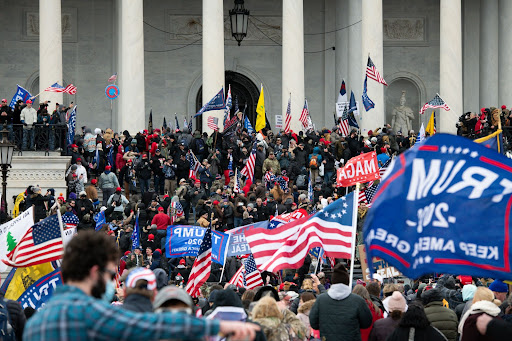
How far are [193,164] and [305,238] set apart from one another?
20.1 meters

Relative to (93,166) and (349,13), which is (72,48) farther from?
(93,166)

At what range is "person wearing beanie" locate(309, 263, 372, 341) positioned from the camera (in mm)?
11547

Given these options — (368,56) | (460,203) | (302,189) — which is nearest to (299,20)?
(368,56)

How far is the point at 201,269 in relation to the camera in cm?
1697

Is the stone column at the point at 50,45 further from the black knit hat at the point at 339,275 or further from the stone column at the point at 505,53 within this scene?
the black knit hat at the point at 339,275

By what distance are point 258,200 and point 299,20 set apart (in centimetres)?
1604

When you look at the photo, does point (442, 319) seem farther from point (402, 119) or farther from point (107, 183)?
point (402, 119)

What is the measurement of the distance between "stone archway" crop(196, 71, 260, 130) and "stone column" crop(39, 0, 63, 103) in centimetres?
1014

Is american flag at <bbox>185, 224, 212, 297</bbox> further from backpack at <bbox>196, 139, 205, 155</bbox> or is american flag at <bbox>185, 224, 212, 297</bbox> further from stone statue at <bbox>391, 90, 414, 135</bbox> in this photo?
stone statue at <bbox>391, 90, 414, 135</bbox>

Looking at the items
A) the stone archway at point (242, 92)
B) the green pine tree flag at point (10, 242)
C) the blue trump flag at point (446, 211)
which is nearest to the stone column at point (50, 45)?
the stone archway at point (242, 92)

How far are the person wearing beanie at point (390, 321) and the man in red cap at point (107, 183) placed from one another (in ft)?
75.7

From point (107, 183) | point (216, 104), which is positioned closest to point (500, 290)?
point (107, 183)

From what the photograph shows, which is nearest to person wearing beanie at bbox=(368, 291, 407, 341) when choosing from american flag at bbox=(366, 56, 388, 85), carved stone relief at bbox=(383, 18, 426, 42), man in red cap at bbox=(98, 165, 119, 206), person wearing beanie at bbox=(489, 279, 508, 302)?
person wearing beanie at bbox=(489, 279, 508, 302)

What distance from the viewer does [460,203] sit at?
893 cm
